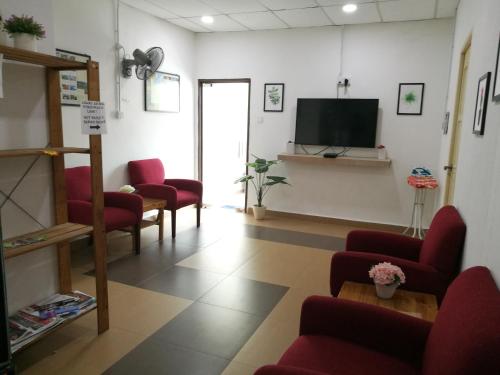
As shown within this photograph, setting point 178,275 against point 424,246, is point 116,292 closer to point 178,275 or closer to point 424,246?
point 178,275

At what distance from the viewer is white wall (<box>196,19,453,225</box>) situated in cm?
489

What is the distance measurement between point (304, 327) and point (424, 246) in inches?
47.8

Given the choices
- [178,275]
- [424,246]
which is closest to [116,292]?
[178,275]

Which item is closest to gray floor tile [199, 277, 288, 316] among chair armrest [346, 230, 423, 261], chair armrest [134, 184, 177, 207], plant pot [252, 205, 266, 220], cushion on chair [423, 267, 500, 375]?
chair armrest [346, 230, 423, 261]

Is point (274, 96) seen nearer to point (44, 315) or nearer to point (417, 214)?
point (417, 214)

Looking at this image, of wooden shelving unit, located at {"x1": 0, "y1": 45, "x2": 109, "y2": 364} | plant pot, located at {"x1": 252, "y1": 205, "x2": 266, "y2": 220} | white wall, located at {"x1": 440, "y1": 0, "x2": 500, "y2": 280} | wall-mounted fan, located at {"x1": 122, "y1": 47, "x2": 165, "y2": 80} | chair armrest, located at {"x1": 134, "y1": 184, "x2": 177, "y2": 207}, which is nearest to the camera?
white wall, located at {"x1": 440, "y1": 0, "x2": 500, "y2": 280}

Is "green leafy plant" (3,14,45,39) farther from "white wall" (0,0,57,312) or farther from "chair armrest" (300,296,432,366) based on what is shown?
"chair armrest" (300,296,432,366)

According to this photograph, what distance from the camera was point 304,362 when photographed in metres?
1.54

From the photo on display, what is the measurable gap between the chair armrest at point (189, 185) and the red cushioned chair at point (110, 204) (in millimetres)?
1230

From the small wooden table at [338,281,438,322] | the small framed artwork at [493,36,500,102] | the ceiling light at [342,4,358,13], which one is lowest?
the small wooden table at [338,281,438,322]

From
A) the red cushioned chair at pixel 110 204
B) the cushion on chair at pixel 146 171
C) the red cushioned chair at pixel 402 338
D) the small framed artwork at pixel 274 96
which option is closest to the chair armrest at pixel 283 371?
the red cushioned chair at pixel 402 338

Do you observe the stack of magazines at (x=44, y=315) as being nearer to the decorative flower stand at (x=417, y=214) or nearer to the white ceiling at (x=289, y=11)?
the white ceiling at (x=289, y=11)

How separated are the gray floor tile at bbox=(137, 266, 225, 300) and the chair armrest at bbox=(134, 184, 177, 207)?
1081 millimetres

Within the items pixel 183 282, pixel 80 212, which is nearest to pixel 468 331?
pixel 183 282
